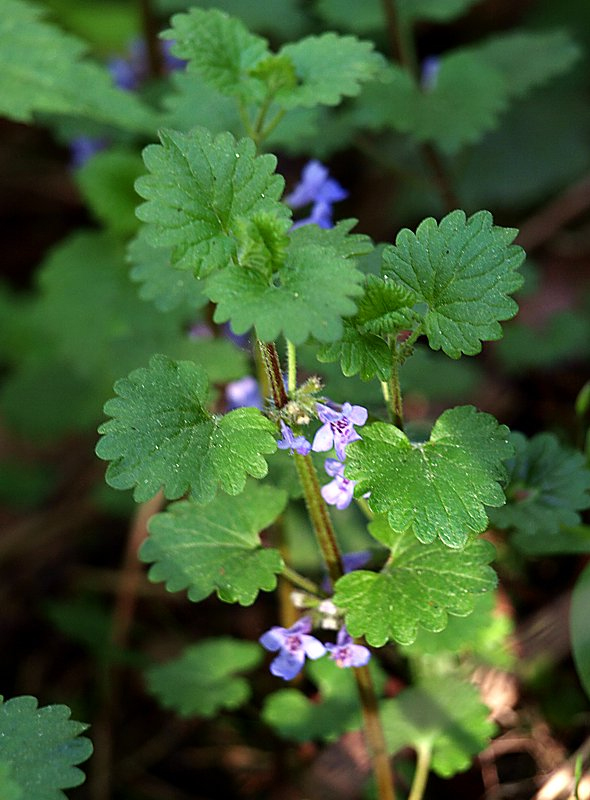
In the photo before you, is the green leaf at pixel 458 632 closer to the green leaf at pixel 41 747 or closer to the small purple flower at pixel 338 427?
the small purple flower at pixel 338 427

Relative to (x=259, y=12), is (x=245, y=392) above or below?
below

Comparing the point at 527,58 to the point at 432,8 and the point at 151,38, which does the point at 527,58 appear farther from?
the point at 151,38

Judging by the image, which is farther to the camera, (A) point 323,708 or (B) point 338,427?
(A) point 323,708

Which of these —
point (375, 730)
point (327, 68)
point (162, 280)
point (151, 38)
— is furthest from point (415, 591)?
point (151, 38)

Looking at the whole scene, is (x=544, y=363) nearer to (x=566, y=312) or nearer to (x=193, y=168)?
(x=566, y=312)

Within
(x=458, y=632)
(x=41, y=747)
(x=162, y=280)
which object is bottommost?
(x=458, y=632)

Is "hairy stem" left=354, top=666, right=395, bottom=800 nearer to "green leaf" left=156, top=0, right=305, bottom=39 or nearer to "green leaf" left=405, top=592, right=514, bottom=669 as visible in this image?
"green leaf" left=405, top=592, right=514, bottom=669

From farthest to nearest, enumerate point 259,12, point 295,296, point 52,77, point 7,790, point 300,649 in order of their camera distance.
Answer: point 259,12, point 52,77, point 300,649, point 295,296, point 7,790
